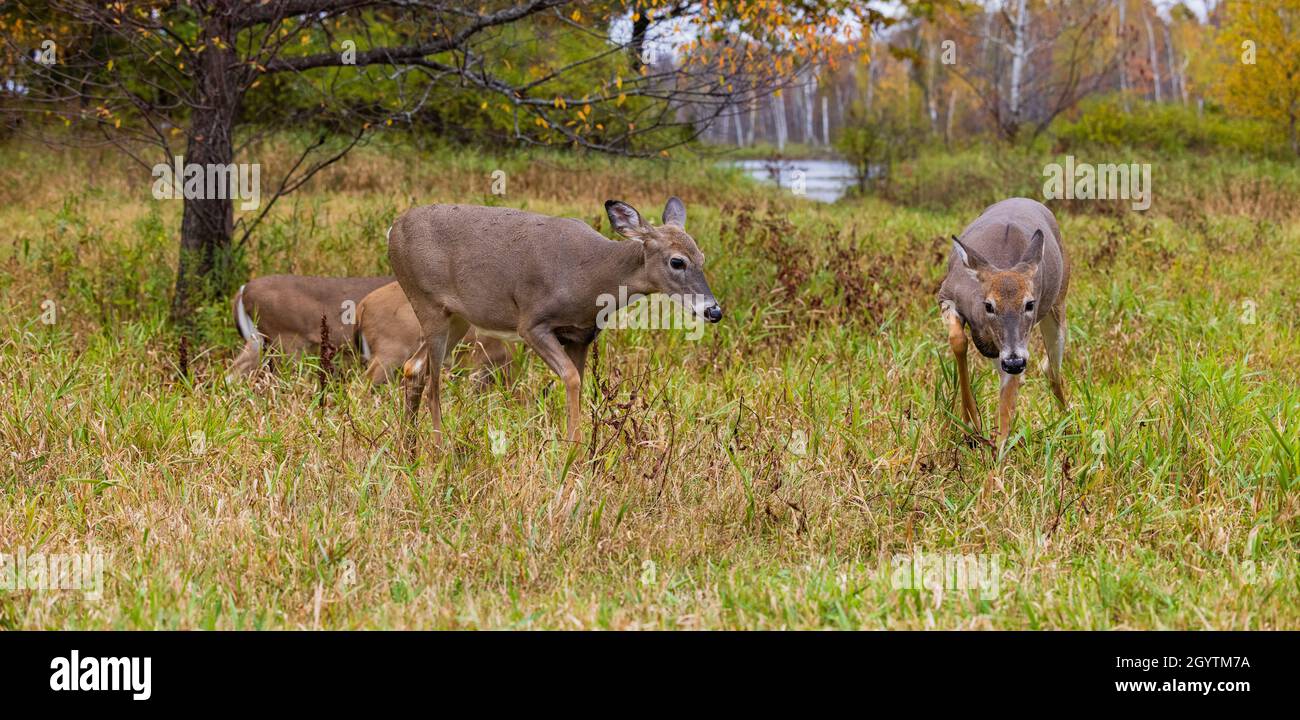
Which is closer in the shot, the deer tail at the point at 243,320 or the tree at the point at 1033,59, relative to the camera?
the deer tail at the point at 243,320

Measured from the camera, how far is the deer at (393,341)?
6945mm

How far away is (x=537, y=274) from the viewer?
546 cm

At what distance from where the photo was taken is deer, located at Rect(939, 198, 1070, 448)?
16.9 feet

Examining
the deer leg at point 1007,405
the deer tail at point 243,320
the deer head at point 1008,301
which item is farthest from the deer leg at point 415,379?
the deer leg at point 1007,405

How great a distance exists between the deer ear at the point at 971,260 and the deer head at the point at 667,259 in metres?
1.11

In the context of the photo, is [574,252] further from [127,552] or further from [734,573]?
[127,552]

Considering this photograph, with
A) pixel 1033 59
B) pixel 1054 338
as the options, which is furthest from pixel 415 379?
pixel 1033 59

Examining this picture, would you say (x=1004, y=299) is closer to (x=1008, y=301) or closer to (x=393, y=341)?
(x=1008, y=301)

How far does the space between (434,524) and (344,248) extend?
564 centimetres

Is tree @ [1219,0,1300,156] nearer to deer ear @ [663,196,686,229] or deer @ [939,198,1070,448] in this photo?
deer @ [939,198,1070,448]

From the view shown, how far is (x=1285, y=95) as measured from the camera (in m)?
24.3

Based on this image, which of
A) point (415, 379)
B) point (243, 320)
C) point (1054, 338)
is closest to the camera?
point (415, 379)

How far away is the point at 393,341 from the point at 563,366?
2.04 meters

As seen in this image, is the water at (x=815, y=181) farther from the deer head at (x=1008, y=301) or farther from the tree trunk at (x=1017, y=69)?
the deer head at (x=1008, y=301)
